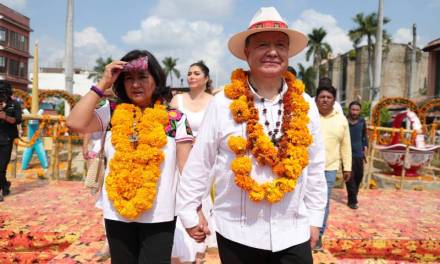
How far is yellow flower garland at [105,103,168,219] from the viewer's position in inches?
86.1

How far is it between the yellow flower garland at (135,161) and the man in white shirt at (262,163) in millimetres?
291

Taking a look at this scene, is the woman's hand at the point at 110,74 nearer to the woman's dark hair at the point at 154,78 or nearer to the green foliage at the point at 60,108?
the woman's dark hair at the point at 154,78

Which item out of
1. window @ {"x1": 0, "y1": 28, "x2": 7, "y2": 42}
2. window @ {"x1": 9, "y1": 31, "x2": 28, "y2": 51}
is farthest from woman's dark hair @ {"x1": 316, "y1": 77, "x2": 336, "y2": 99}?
window @ {"x1": 9, "y1": 31, "x2": 28, "y2": 51}

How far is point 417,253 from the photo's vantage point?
4535 mm

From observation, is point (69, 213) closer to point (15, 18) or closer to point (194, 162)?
point (194, 162)

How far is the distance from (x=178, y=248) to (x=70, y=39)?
11.8 metres

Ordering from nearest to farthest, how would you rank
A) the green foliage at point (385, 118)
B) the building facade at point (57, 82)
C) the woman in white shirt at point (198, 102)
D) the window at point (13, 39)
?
the woman in white shirt at point (198, 102) → the green foliage at point (385, 118) → the window at point (13, 39) → the building facade at point (57, 82)

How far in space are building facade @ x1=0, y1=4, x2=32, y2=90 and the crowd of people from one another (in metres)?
42.5

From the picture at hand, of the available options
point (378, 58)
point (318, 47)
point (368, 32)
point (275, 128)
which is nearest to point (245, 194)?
point (275, 128)

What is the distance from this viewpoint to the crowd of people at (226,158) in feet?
6.09

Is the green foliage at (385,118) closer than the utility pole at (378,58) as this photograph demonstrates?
No

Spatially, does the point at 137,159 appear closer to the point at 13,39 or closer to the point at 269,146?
the point at 269,146

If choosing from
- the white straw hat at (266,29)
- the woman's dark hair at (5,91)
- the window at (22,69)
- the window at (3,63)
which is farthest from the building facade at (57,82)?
the white straw hat at (266,29)

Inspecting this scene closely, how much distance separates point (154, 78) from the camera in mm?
2432
